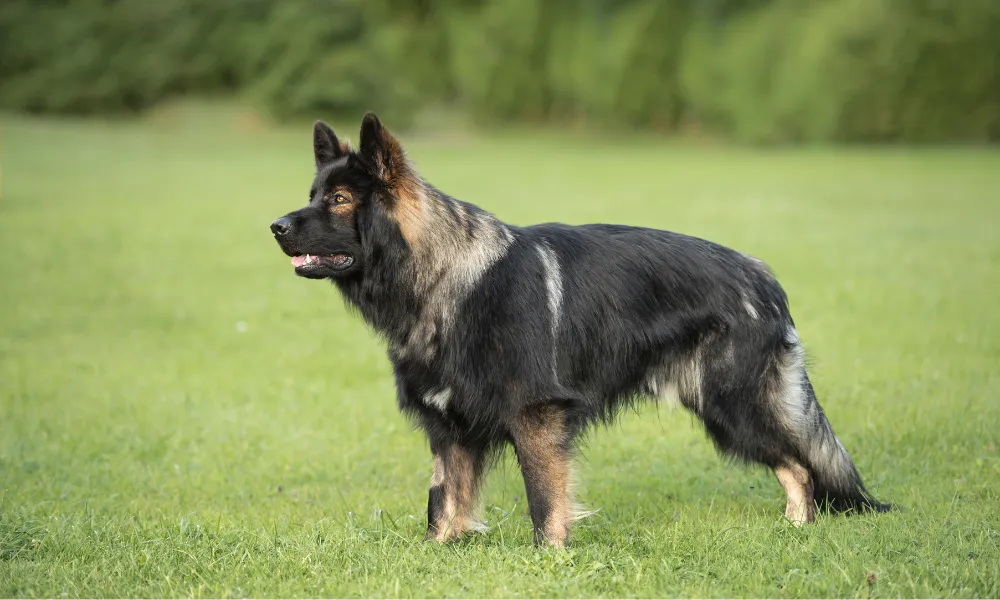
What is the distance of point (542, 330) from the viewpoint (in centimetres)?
496

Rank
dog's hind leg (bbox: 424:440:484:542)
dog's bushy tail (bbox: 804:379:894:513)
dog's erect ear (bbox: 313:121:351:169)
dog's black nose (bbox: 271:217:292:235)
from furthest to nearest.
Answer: dog's bushy tail (bbox: 804:379:894:513), dog's hind leg (bbox: 424:440:484:542), dog's erect ear (bbox: 313:121:351:169), dog's black nose (bbox: 271:217:292:235)

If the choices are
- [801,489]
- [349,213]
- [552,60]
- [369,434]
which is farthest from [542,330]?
[552,60]

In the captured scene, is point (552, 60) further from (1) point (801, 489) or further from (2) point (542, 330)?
(2) point (542, 330)

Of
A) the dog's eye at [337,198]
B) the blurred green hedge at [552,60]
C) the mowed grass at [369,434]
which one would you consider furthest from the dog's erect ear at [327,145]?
the blurred green hedge at [552,60]

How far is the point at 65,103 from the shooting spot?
43062mm

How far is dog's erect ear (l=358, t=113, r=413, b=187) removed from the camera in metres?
4.69

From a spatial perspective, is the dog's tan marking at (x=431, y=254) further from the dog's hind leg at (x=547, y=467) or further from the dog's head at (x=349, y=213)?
the dog's hind leg at (x=547, y=467)

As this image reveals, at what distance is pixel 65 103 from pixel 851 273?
38.7 m

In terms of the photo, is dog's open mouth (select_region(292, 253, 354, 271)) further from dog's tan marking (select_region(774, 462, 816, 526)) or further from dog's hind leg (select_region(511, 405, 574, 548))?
dog's tan marking (select_region(774, 462, 816, 526))

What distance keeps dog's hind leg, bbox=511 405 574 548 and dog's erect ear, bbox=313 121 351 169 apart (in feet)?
5.39

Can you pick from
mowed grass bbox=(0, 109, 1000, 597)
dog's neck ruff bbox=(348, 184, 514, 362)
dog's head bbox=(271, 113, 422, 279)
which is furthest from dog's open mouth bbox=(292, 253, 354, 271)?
mowed grass bbox=(0, 109, 1000, 597)

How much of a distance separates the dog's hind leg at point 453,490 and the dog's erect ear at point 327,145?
1610 millimetres

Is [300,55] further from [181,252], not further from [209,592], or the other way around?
[209,592]

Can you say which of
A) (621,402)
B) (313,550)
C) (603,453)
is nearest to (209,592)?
(313,550)
